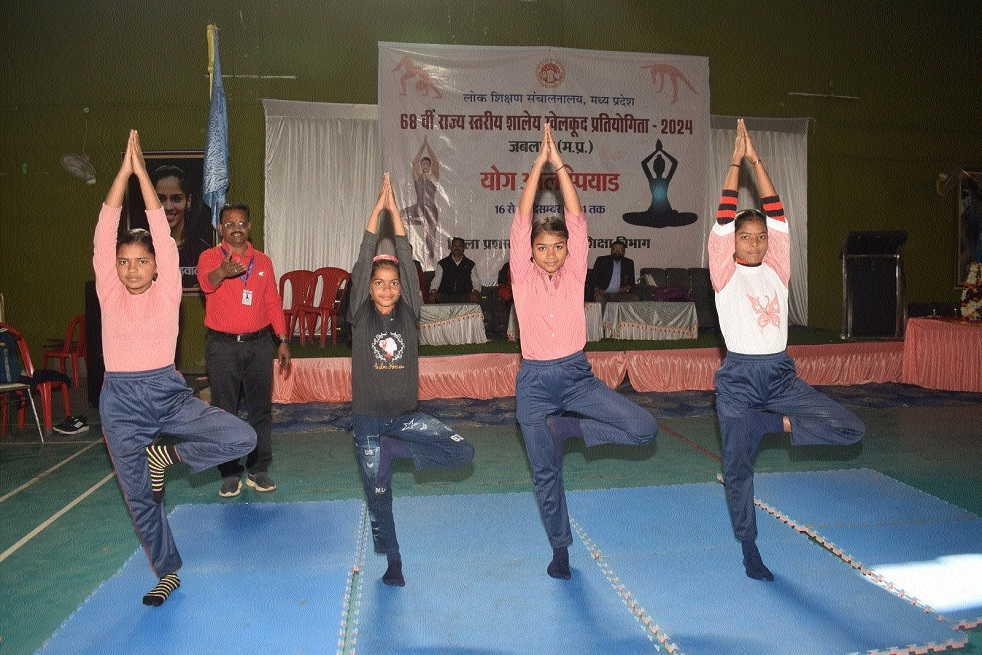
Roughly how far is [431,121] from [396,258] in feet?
24.7

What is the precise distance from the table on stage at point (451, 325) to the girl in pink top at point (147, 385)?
519cm

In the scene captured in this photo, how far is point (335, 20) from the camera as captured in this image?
10.1 m

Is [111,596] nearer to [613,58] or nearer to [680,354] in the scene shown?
[680,354]

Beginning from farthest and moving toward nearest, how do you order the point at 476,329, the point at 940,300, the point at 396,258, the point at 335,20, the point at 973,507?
the point at 940,300 → the point at 335,20 → the point at 476,329 → the point at 973,507 → the point at 396,258

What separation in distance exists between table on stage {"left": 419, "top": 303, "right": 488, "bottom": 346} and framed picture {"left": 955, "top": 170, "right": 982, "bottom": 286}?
8.77 meters

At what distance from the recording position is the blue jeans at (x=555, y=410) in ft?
10.2

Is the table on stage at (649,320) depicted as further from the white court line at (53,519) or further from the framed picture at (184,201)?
the white court line at (53,519)

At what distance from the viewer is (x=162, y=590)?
2.91 m

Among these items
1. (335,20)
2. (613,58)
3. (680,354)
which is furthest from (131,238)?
(613,58)

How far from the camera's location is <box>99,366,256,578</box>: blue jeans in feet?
9.27

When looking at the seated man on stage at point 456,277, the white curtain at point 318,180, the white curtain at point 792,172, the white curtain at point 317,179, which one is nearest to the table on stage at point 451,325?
the seated man on stage at point 456,277

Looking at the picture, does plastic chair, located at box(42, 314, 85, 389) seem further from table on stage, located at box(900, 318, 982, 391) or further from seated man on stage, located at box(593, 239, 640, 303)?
table on stage, located at box(900, 318, 982, 391)

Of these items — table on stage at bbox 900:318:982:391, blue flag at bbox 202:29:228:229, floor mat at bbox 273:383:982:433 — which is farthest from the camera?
table on stage at bbox 900:318:982:391

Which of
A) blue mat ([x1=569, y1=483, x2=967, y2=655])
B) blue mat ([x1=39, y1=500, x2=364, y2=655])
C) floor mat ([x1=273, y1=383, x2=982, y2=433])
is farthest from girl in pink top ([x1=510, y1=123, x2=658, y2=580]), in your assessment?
floor mat ([x1=273, y1=383, x2=982, y2=433])
